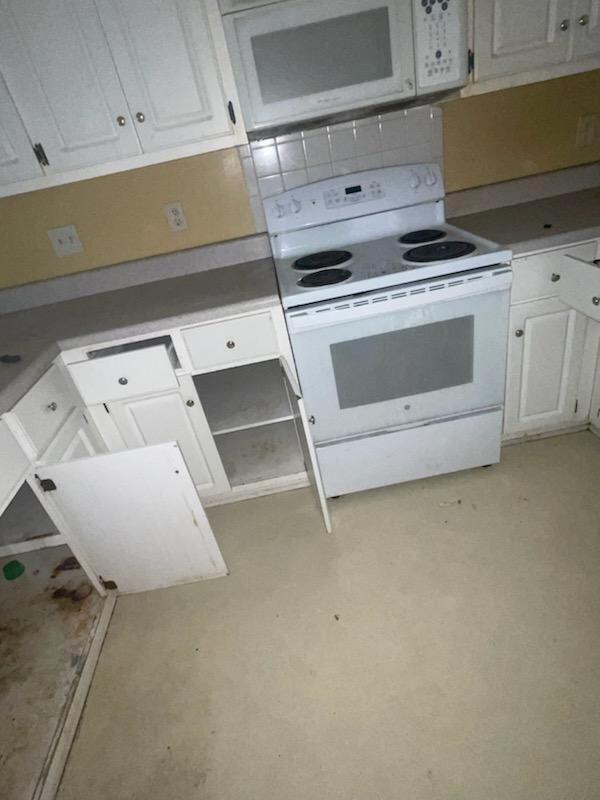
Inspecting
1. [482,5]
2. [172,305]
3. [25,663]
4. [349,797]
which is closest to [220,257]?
[172,305]

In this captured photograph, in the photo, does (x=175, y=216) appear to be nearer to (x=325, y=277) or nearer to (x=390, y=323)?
(x=325, y=277)

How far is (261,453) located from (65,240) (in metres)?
1.27

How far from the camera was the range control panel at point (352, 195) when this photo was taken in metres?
1.84

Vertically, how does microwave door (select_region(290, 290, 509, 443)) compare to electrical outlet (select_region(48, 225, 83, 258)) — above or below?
below

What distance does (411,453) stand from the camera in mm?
1780

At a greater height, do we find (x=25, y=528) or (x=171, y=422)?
(x=171, y=422)

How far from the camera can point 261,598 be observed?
1607 millimetres

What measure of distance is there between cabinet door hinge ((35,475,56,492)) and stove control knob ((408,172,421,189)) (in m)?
1.76

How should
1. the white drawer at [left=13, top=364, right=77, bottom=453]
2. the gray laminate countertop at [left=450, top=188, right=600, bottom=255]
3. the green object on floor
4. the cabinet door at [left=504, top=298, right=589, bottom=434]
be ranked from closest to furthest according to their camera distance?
the white drawer at [left=13, top=364, right=77, bottom=453], the gray laminate countertop at [left=450, top=188, right=600, bottom=255], the cabinet door at [left=504, top=298, right=589, bottom=434], the green object on floor

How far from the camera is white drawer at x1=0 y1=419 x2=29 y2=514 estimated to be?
120 cm

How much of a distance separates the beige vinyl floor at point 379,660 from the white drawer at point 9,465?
2.26 ft

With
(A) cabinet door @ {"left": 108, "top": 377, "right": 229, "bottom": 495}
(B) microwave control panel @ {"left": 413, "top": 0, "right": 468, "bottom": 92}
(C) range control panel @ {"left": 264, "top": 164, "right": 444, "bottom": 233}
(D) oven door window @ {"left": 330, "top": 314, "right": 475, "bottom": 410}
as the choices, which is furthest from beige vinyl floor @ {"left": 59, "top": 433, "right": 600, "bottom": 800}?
(B) microwave control panel @ {"left": 413, "top": 0, "right": 468, "bottom": 92}

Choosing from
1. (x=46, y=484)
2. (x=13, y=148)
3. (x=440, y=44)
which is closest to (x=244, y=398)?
(x=46, y=484)

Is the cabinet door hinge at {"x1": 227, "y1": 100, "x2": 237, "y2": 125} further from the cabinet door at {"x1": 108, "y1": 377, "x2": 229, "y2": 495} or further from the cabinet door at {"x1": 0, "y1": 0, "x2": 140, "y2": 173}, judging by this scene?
the cabinet door at {"x1": 108, "y1": 377, "x2": 229, "y2": 495}
